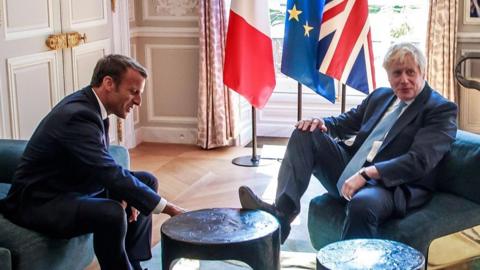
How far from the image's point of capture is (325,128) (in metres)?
3.14

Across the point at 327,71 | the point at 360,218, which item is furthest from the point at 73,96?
the point at 327,71

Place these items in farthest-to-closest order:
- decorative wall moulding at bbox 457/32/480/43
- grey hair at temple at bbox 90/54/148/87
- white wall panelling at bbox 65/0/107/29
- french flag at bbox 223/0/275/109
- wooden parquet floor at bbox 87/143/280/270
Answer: decorative wall moulding at bbox 457/32/480/43, french flag at bbox 223/0/275/109, white wall panelling at bbox 65/0/107/29, wooden parquet floor at bbox 87/143/280/270, grey hair at temple at bbox 90/54/148/87

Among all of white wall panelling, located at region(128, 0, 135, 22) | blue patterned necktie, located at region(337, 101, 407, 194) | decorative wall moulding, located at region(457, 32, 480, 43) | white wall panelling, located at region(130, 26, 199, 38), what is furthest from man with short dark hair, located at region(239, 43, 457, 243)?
white wall panelling, located at region(128, 0, 135, 22)

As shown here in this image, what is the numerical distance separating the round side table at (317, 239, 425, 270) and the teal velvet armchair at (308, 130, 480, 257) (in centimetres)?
34

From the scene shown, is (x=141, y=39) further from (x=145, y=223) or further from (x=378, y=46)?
(x=145, y=223)

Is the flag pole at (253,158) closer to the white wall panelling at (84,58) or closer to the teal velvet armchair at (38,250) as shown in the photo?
the white wall panelling at (84,58)

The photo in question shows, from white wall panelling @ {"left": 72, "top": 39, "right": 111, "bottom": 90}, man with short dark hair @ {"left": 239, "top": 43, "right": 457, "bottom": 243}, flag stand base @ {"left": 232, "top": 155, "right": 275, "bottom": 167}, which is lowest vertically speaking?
flag stand base @ {"left": 232, "top": 155, "right": 275, "bottom": 167}

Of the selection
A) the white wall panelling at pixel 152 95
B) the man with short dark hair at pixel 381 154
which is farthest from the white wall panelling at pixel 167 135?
the man with short dark hair at pixel 381 154

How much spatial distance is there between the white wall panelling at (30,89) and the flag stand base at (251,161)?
1.34 meters

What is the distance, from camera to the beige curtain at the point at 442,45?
500cm

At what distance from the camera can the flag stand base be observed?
4.95m

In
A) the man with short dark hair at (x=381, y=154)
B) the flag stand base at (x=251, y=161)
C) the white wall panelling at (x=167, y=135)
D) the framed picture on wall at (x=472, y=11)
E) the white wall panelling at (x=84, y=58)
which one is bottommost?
the flag stand base at (x=251, y=161)

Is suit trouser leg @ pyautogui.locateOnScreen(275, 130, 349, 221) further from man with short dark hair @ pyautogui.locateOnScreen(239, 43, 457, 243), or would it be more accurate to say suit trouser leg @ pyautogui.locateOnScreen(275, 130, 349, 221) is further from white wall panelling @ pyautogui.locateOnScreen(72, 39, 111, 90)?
white wall panelling @ pyautogui.locateOnScreen(72, 39, 111, 90)

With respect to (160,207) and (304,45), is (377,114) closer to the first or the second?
(160,207)
